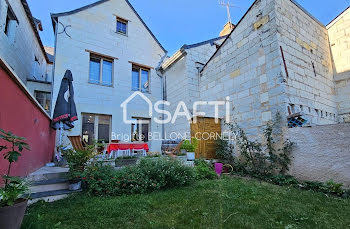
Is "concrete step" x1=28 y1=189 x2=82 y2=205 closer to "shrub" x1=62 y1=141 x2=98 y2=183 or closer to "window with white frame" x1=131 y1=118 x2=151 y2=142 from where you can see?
"shrub" x1=62 y1=141 x2=98 y2=183

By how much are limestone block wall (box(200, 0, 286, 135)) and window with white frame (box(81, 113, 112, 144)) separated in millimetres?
4377

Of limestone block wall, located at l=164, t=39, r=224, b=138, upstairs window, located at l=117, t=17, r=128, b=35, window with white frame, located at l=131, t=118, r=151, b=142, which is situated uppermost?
upstairs window, located at l=117, t=17, r=128, b=35

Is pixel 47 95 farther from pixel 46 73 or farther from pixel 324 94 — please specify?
pixel 324 94

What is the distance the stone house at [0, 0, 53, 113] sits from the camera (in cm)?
534

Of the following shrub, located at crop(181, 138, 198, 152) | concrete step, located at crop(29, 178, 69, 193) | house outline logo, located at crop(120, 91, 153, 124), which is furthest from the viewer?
house outline logo, located at crop(120, 91, 153, 124)

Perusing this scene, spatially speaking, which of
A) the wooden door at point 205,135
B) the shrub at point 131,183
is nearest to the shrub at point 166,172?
the shrub at point 131,183

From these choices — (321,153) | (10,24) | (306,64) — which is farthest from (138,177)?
(10,24)

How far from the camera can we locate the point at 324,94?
18.0ft

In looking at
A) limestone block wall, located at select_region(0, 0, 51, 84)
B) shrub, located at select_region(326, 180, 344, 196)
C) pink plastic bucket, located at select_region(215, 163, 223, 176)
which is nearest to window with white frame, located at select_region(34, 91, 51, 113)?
limestone block wall, located at select_region(0, 0, 51, 84)

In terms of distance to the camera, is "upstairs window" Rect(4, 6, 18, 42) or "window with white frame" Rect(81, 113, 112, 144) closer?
"upstairs window" Rect(4, 6, 18, 42)

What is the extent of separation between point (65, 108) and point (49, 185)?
1910mm

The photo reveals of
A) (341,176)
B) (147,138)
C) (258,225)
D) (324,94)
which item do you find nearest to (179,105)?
(147,138)

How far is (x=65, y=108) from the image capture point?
13.9 feet

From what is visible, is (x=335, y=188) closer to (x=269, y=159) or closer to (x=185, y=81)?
(x=269, y=159)
